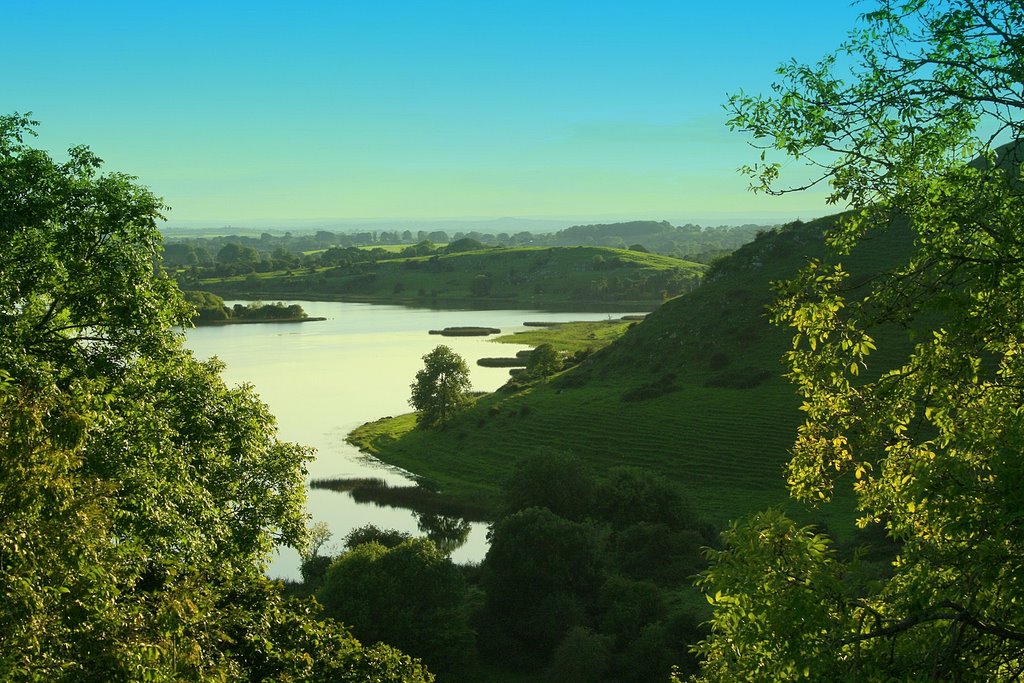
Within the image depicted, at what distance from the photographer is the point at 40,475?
961 centimetres

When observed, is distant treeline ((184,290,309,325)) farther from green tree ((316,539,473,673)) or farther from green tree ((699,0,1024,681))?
green tree ((699,0,1024,681))

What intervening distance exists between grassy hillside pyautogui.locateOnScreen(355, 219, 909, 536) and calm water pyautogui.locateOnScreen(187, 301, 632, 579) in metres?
5.41

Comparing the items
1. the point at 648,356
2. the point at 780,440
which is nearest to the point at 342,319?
the point at 648,356

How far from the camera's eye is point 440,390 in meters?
77.3

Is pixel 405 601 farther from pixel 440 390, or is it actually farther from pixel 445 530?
pixel 440 390

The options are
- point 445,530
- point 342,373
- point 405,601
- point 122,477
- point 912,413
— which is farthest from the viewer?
point 342,373

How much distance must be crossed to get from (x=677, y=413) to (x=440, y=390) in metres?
21.1

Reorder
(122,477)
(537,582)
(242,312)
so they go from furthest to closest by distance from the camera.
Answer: (242,312), (537,582), (122,477)

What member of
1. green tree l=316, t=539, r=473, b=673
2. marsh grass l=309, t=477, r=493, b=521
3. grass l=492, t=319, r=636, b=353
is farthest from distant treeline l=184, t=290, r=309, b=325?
green tree l=316, t=539, r=473, b=673

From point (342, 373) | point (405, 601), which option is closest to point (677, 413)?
point (405, 601)

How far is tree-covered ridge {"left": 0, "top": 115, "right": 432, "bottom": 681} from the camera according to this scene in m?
9.89

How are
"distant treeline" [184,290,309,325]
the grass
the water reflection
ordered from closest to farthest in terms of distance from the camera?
1. the water reflection
2. the grass
3. "distant treeline" [184,290,309,325]

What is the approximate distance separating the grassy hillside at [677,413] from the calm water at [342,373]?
5406mm

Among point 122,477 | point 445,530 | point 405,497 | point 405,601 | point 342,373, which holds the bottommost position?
point 445,530
